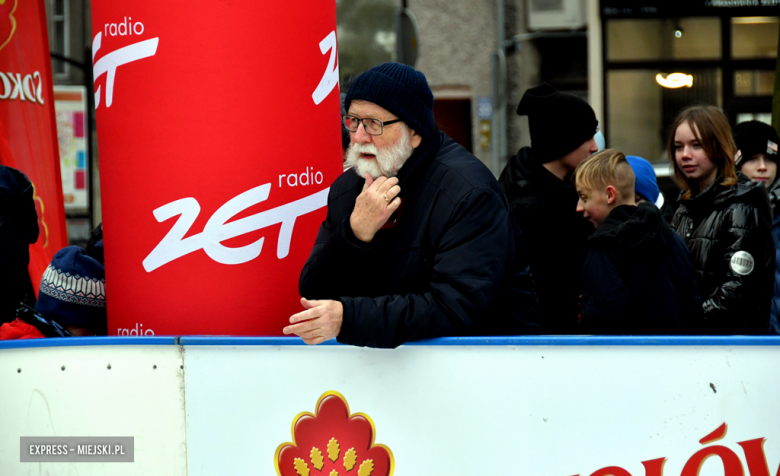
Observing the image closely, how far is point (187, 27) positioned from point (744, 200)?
2.19m

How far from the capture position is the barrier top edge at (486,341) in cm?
211

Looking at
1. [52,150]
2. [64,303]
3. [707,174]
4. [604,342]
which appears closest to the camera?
[604,342]

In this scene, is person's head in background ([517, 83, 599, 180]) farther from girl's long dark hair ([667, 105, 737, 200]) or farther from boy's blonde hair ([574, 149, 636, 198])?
girl's long dark hair ([667, 105, 737, 200])

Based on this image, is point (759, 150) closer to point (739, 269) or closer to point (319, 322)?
point (739, 269)

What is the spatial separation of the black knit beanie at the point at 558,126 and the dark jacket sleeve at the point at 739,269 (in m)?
0.65

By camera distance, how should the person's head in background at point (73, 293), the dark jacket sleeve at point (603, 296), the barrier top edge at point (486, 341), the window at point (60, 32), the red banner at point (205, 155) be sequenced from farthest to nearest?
1. the window at point (60, 32)
2. the person's head in background at point (73, 293)
3. the dark jacket sleeve at point (603, 296)
4. the red banner at point (205, 155)
5. the barrier top edge at point (486, 341)

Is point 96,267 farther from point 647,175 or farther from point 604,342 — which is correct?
point 647,175

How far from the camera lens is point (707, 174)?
349 cm

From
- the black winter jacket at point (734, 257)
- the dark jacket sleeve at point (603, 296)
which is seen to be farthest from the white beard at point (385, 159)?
the black winter jacket at point (734, 257)

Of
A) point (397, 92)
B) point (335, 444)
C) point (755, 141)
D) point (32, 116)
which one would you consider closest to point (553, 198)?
point (397, 92)

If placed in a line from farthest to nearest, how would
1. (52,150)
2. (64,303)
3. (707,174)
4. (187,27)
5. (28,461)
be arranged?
(52,150) < (707,174) < (64,303) < (187,27) < (28,461)

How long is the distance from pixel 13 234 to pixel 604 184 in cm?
202

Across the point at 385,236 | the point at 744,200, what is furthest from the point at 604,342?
the point at 744,200

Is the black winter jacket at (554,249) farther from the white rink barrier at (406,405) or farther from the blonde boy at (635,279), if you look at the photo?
the white rink barrier at (406,405)
